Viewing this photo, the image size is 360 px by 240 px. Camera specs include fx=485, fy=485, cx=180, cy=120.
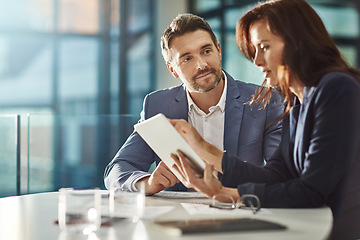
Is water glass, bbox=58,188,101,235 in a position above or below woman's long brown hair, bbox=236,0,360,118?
below

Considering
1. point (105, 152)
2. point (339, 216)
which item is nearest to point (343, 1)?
point (105, 152)

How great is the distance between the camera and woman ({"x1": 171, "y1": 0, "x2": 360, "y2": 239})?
1.31 meters

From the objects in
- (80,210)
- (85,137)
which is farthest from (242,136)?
(85,137)

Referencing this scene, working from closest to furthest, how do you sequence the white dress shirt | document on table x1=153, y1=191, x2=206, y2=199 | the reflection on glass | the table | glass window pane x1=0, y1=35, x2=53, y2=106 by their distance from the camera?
1. the table
2. document on table x1=153, y1=191, x2=206, y2=199
3. the white dress shirt
4. the reflection on glass
5. glass window pane x1=0, y1=35, x2=53, y2=106

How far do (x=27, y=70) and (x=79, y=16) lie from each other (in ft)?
3.24

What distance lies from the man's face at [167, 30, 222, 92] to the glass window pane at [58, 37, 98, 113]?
4.34 metres

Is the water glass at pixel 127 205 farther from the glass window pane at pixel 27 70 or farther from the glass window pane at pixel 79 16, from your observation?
the glass window pane at pixel 79 16

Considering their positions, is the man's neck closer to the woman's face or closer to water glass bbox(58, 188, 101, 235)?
the woman's face

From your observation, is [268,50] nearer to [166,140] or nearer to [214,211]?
[166,140]

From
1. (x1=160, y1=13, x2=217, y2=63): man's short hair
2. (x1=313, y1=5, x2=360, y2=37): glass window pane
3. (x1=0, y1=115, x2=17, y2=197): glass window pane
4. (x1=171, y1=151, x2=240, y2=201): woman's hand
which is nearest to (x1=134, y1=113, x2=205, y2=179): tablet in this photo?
(x1=171, y1=151, x2=240, y2=201): woman's hand

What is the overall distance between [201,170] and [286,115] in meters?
0.39

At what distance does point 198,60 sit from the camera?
7.13 feet

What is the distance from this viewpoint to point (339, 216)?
54.1 inches

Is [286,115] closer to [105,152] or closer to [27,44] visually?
[105,152]
